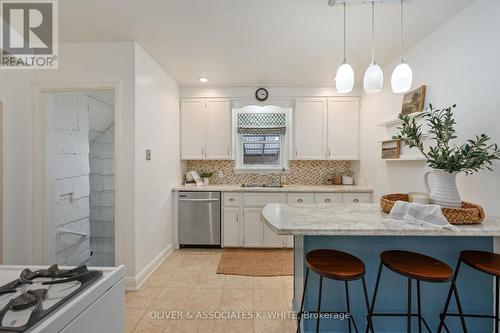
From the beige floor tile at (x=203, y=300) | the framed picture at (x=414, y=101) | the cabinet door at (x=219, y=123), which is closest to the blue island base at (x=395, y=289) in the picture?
the beige floor tile at (x=203, y=300)

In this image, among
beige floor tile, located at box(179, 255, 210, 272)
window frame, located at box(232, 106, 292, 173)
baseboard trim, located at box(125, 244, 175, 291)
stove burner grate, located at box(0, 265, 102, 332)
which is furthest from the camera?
window frame, located at box(232, 106, 292, 173)

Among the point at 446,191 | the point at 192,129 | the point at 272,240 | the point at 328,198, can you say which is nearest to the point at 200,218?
the point at 272,240

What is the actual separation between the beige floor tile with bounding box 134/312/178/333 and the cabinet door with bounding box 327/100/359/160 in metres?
3.02

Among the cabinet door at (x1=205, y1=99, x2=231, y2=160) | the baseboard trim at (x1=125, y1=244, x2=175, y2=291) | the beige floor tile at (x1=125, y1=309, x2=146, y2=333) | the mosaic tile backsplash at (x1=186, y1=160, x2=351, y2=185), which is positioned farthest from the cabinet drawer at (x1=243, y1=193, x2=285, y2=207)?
the beige floor tile at (x1=125, y1=309, x2=146, y2=333)

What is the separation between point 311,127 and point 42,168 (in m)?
3.48

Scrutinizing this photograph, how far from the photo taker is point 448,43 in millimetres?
2002

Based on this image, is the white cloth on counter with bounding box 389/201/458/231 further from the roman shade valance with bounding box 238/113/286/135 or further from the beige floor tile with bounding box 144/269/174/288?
the roman shade valance with bounding box 238/113/286/135

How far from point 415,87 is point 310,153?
165 cm

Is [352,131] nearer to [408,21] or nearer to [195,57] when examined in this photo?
[408,21]

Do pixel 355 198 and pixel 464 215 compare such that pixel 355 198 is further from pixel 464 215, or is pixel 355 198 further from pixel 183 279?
pixel 183 279

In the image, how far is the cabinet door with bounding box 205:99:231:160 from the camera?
3.76 m

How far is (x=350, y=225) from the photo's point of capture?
56.8 inches

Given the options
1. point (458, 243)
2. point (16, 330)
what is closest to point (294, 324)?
point (458, 243)

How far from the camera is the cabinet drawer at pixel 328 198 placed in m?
3.34
